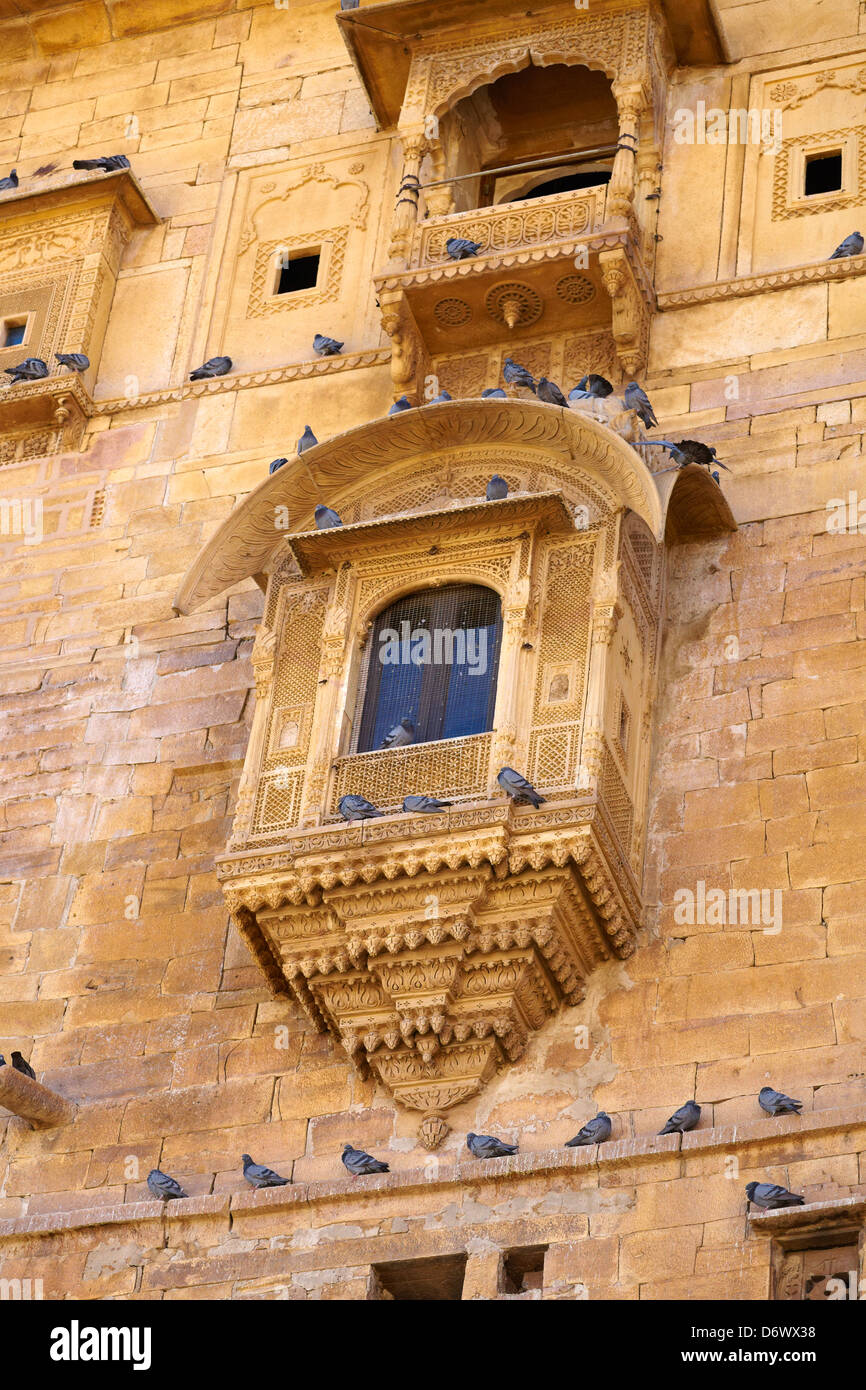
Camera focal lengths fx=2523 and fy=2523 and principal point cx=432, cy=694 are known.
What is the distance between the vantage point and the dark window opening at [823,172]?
14.4 metres

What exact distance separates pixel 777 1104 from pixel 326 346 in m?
5.76

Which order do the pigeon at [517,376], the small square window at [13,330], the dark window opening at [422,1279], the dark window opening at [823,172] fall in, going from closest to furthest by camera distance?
the dark window opening at [422,1279]
the pigeon at [517,376]
the dark window opening at [823,172]
the small square window at [13,330]

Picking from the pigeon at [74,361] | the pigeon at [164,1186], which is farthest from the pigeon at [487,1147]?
the pigeon at [74,361]

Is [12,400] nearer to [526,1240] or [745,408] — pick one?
[745,408]

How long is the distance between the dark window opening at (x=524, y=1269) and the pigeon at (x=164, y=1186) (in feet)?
5.41

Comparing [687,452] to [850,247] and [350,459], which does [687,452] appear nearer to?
[350,459]

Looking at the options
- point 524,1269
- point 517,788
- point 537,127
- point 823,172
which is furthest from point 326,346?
point 524,1269

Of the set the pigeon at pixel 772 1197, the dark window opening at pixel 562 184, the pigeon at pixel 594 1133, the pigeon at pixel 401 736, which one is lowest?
the pigeon at pixel 772 1197

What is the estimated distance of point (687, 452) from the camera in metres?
12.8

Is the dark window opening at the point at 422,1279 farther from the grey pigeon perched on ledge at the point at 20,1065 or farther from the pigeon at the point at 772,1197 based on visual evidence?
the grey pigeon perched on ledge at the point at 20,1065

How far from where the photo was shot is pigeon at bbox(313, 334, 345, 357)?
14.6 m

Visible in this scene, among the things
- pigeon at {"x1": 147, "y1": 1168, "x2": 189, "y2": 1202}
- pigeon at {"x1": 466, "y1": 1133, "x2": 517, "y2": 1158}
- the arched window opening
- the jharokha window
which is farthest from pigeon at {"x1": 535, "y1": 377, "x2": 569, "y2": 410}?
pigeon at {"x1": 147, "y1": 1168, "x2": 189, "y2": 1202}

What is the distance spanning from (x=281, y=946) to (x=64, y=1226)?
1.64m

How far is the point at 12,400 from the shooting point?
15.1 m
